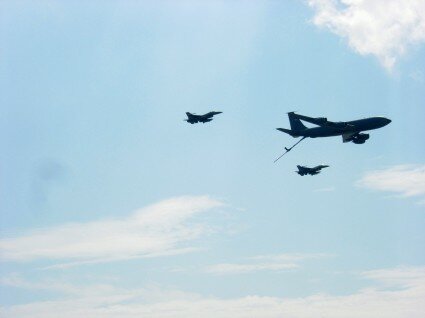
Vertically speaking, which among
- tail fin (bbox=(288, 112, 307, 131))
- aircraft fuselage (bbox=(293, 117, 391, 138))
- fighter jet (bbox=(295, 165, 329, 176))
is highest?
tail fin (bbox=(288, 112, 307, 131))

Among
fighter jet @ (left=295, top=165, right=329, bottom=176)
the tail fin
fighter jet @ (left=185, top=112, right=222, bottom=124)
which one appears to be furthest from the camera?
the tail fin

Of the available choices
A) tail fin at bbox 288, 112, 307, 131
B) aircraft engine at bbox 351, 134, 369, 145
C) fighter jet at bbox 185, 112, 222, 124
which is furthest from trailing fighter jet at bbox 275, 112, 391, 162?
fighter jet at bbox 185, 112, 222, 124

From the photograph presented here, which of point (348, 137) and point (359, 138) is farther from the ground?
point (348, 137)

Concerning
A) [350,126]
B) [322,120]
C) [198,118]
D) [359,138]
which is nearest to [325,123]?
[322,120]

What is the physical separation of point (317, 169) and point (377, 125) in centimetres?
1990

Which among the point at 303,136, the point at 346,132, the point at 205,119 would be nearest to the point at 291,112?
the point at 303,136

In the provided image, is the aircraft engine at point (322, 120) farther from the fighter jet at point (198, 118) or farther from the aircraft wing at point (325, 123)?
the fighter jet at point (198, 118)

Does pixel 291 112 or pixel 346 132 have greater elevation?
pixel 291 112

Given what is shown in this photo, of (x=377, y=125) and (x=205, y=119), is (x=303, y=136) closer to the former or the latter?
(x=377, y=125)

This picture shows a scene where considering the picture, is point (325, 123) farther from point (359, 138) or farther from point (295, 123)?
point (295, 123)

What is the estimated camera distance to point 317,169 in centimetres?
16975

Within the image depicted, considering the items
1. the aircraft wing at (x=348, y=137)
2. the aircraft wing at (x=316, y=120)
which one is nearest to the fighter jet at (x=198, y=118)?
the aircraft wing at (x=316, y=120)

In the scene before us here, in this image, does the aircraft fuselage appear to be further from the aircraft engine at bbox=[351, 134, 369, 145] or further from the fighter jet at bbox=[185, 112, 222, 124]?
the fighter jet at bbox=[185, 112, 222, 124]

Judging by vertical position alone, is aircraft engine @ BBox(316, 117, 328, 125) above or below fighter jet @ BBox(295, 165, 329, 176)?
above
